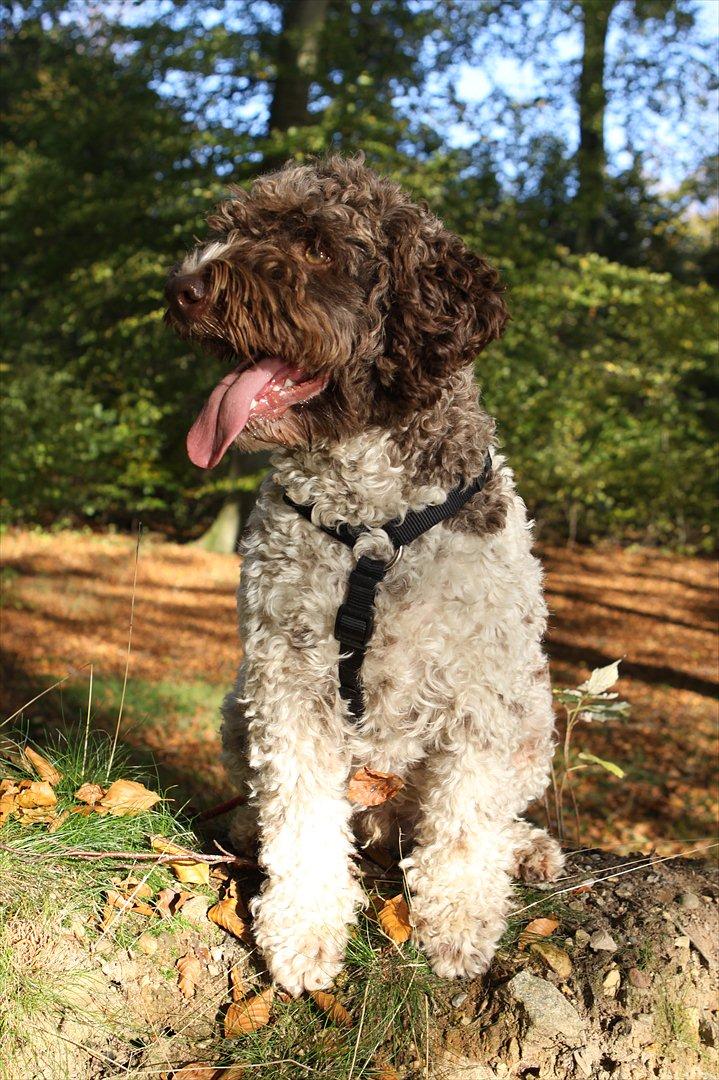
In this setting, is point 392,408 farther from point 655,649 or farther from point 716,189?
point 716,189

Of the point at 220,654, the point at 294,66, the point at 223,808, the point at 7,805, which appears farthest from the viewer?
the point at 294,66

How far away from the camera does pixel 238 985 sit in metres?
2.75

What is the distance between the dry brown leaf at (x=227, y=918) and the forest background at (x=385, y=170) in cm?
1050

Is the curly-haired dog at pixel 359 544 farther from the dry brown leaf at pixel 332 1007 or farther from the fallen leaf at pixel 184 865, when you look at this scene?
the fallen leaf at pixel 184 865

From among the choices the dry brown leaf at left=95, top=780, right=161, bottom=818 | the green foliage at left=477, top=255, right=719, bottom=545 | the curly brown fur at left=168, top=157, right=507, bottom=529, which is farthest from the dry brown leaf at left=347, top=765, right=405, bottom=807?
the green foliage at left=477, top=255, right=719, bottom=545

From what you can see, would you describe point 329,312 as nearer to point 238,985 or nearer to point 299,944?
point 299,944

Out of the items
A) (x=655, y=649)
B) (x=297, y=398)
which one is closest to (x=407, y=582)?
(x=297, y=398)

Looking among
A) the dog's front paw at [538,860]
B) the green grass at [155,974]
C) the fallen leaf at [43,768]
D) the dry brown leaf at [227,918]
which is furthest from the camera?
the dog's front paw at [538,860]

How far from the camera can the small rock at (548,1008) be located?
2615 millimetres

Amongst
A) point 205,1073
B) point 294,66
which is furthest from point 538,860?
point 294,66

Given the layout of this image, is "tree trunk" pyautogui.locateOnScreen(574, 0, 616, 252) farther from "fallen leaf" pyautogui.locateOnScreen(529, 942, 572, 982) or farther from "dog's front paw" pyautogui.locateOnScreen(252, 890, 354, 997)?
"dog's front paw" pyautogui.locateOnScreen(252, 890, 354, 997)

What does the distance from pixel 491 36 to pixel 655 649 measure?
32.0 ft

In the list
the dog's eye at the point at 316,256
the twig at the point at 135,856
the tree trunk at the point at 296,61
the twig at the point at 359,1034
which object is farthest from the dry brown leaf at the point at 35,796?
the tree trunk at the point at 296,61

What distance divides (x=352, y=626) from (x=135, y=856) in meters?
A: 0.99
